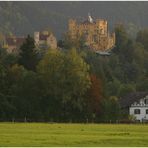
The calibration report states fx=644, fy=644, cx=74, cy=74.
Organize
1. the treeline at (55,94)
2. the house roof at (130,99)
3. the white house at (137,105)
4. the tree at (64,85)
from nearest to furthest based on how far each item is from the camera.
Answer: the treeline at (55,94) < the tree at (64,85) < the white house at (137,105) < the house roof at (130,99)

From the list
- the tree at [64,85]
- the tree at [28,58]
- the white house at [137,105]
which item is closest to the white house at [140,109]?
the white house at [137,105]

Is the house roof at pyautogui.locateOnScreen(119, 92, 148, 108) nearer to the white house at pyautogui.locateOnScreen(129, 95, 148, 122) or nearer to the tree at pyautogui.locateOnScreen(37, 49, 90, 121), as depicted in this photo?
the white house at pyautogui.locateOnScreen(129, 95, 148, 122)

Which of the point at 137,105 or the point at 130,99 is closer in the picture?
the point at 137,105

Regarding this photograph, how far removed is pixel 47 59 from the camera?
105 metres

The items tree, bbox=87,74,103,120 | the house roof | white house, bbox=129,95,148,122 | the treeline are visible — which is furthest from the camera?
white house, bbox=129,95,148,122

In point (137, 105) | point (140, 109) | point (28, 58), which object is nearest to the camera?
point (28, 58)

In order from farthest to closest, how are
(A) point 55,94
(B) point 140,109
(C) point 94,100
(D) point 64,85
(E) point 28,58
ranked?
(B) point 140,109 → (E) point 28,58 → (C) point 94,100 → (D) point 64,85 → (A) point 55,94

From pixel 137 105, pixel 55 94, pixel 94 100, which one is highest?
pixel 55 94

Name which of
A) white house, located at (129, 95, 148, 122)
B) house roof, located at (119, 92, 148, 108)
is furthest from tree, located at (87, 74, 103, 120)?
white house, located at (129, 95, 148, 122)

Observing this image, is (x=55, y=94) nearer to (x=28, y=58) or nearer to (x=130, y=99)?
(x=28, y=58)

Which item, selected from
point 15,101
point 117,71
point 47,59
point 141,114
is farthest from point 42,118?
point 117,71

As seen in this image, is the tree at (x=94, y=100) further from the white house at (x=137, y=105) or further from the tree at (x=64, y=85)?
the white house at (x=137, y=105)

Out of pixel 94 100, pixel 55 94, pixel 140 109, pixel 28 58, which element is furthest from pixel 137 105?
pixel 55 94

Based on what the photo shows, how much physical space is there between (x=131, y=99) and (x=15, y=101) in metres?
34.8
